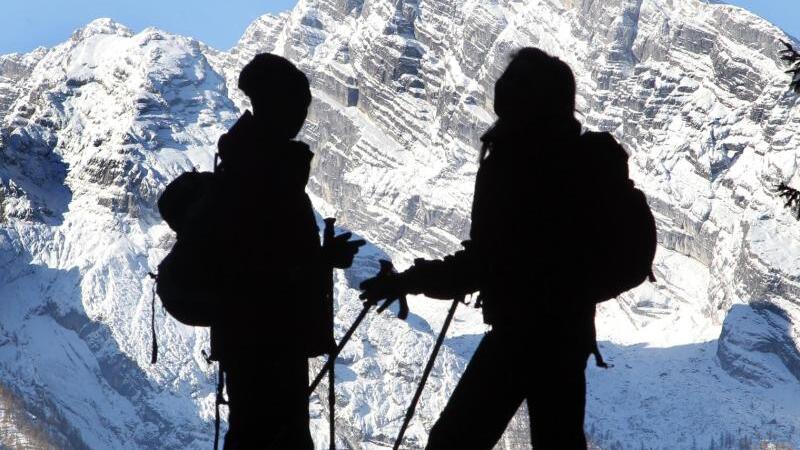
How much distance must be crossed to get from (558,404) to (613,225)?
2.43 ft

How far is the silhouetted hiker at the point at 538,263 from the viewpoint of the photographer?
570 cm

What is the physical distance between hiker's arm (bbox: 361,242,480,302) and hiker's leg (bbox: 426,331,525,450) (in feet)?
0.97

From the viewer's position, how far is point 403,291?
5.88 metres

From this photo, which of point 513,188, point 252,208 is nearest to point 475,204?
point 513,188

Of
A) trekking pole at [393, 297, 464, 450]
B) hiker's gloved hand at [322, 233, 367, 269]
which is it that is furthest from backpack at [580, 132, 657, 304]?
hiker's gloved hand at [322, 233, 367, 269]

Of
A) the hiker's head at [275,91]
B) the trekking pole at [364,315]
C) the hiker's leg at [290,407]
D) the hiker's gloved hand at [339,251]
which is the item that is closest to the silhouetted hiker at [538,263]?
the trekking pole at [364,315]

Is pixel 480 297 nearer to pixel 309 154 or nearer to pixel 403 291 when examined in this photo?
pixel 403 291

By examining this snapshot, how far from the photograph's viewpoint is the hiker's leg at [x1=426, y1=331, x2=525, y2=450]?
5.69 m

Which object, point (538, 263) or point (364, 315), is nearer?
point (538, 263)

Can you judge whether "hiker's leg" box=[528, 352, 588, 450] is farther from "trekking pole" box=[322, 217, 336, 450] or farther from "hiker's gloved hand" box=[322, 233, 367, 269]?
"hiker's gloved hand" box=[322, 233, 367, 269]

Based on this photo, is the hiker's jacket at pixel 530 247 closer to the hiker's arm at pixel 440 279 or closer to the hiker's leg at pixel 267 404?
the hiker's arm at pixel 440 279

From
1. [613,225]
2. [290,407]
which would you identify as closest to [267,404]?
[290,407]

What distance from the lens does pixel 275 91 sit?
6.50m

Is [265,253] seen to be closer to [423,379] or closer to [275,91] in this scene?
[275,91]
